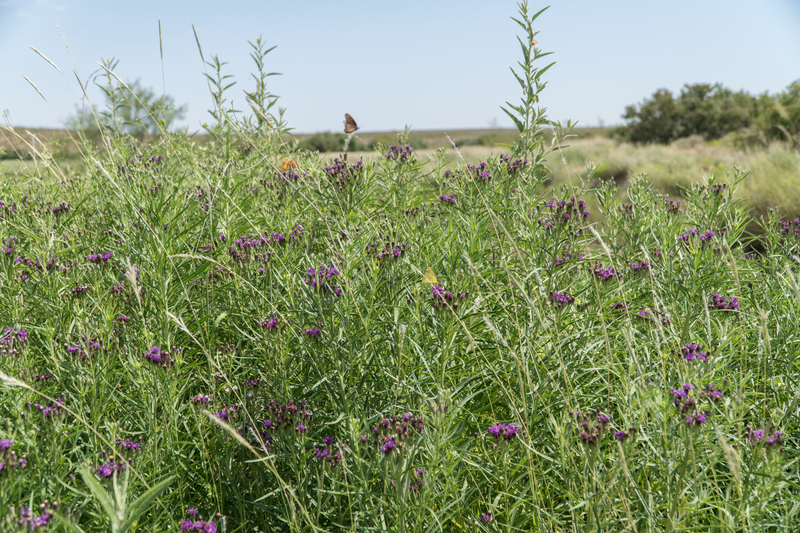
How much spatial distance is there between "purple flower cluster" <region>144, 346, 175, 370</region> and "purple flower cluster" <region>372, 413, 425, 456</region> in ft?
2.50

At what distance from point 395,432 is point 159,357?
82 cm

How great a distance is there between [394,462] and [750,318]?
A: 1.93 meters

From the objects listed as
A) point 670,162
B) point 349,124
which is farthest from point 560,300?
point 670,162

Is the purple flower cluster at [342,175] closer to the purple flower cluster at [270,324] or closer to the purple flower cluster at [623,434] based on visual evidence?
the purple flower cluster at [270,324]

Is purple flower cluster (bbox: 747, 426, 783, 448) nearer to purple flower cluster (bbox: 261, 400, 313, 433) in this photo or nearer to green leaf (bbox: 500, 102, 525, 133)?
purple flower cluster (bbox: 261, 400, 313, 433)

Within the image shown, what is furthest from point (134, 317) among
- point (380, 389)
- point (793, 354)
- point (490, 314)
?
point (793, 354)

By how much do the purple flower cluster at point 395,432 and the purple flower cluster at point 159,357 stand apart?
0.76m

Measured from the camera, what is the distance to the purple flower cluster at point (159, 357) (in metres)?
1.58

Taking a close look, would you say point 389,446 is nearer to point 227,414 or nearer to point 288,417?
point 288,417

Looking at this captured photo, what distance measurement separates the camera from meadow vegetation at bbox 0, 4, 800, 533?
1429 mm

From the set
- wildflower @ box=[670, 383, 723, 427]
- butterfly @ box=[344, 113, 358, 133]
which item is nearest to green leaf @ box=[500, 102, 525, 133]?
butterfly @ box=[344, 113, 358, 133]

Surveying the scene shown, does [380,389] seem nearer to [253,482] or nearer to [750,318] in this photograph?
[253,482]

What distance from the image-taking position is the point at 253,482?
67.0 inches

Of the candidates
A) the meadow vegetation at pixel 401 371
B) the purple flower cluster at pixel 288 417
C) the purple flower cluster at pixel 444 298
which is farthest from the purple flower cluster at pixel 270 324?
the purple flower cluster at pixel 444 298
